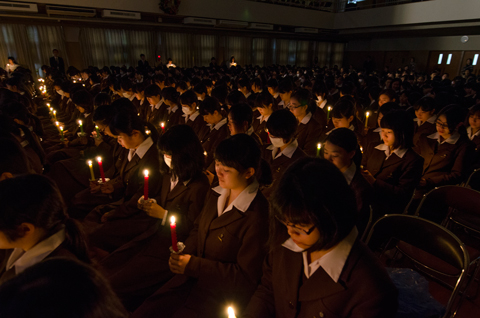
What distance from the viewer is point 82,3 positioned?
32.4ft

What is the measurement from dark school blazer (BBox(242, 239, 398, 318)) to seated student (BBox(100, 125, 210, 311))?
0.86 meters

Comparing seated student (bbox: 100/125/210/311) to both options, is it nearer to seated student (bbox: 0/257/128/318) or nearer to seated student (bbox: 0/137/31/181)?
seated student (bbox: 0/137/31/181)

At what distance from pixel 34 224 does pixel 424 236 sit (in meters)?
2.26

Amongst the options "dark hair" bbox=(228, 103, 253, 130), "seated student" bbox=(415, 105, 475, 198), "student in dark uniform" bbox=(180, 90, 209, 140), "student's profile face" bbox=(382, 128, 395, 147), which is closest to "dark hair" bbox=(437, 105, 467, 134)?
"seated student" bbox=(415, 105, 475, 198)

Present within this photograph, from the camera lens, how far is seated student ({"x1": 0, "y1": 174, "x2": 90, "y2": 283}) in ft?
4.03

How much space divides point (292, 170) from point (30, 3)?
1201cm

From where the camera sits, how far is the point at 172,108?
547 centimetres

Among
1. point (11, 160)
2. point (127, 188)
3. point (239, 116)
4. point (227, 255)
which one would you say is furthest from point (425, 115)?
point (11, 160)

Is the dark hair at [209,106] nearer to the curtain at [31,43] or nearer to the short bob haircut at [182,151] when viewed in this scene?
the short bob haircut at [182,151]

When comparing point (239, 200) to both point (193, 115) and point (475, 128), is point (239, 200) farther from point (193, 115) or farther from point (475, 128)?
point (475, 128)

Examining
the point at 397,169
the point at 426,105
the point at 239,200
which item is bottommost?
the point at 397,169

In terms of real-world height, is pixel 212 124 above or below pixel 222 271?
above

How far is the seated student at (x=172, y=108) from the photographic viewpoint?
5332mm

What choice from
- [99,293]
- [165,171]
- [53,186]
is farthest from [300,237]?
[165,171]
